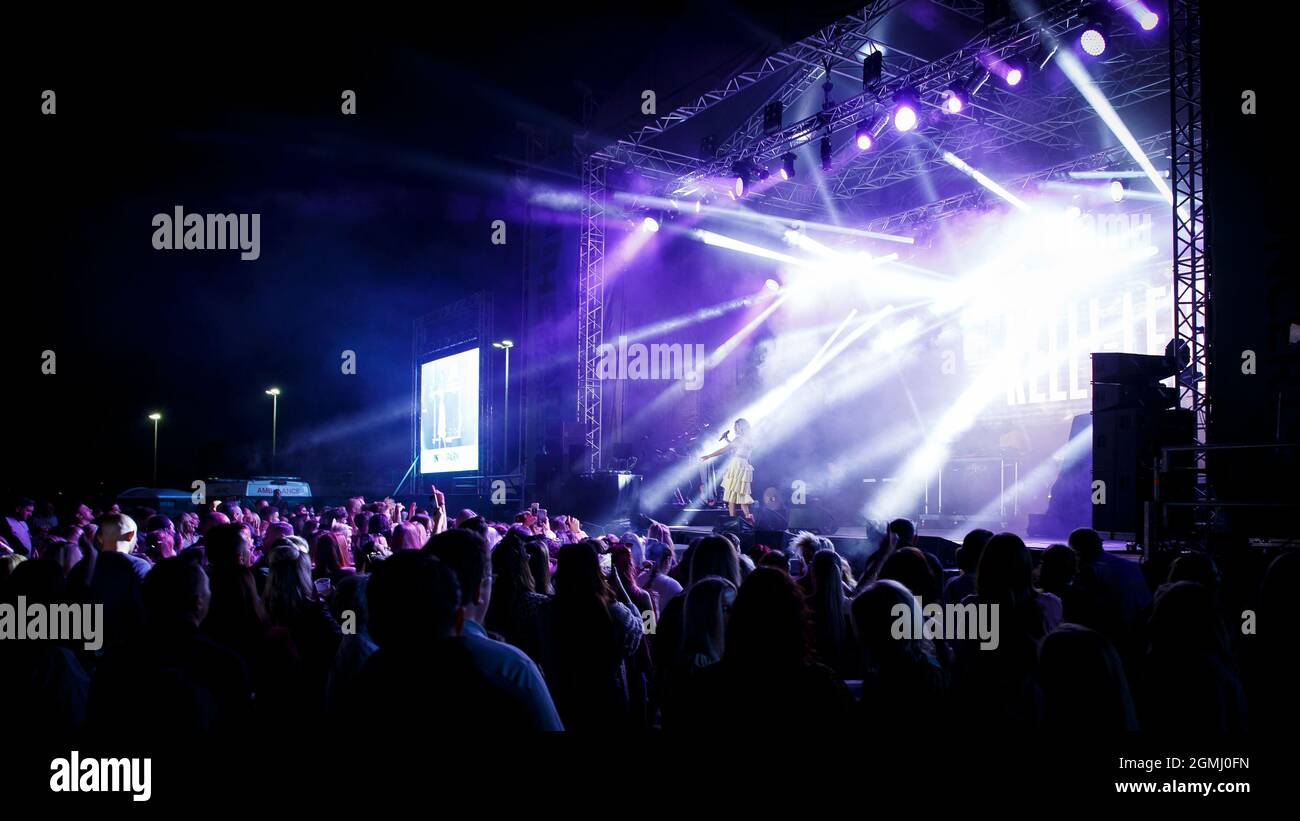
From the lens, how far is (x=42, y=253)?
18172 millimetres

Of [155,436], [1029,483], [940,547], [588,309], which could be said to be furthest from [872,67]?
[155,436]

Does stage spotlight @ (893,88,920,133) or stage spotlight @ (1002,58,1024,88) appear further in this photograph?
stage spotlight @ (893,88,920,133)

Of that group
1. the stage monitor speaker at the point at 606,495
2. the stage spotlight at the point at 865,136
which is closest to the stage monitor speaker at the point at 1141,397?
the stage spotlight at the point at 865,136

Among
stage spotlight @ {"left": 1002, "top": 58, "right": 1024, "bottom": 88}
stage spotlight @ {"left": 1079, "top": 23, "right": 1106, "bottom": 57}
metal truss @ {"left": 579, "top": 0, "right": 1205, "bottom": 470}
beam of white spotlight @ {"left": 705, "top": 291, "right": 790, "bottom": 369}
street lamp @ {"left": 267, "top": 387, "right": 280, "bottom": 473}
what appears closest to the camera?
stage spotlight @ {"left": 1079, "top": 23, "right": 1106, "bottom": 57}

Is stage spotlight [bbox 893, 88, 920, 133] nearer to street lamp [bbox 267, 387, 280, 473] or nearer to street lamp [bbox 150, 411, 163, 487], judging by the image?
street lamp [bbox 267, 387, 280, 473]

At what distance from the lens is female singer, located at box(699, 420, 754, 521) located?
1440 centimetres

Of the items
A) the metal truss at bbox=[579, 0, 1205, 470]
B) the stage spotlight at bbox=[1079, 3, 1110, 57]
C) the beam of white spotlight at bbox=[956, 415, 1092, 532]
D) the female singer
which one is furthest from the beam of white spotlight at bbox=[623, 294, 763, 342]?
the stage spotlight at bbox=[1079, 3, 1110, 57]

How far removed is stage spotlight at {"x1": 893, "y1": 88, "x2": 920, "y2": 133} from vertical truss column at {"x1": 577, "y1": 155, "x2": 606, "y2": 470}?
560 cm

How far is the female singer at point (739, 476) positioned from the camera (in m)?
14.4

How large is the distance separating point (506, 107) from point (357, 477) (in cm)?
1212

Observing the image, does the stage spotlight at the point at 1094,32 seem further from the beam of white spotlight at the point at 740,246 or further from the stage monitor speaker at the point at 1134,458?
the beam of white spotlight at the point at 740,246

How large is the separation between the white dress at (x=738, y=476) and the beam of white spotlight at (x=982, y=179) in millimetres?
5855

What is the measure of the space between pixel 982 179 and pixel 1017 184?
0.60 m
